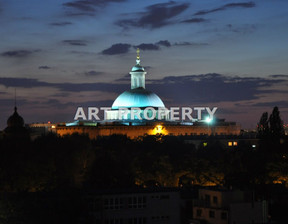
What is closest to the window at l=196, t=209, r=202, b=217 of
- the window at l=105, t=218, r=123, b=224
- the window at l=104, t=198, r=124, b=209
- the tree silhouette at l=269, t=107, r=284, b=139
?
the window at l=104, t=198, r=124, b=209

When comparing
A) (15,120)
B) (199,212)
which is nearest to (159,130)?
(15,120)

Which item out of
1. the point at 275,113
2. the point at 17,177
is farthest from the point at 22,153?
the point at 275,113

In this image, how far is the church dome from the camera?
154700 mm

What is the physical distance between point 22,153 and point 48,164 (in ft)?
31.0

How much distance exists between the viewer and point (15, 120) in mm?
155625

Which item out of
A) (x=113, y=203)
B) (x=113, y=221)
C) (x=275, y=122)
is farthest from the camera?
(x=275, y=122)

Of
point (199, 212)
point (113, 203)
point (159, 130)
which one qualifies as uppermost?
point (159, 130)

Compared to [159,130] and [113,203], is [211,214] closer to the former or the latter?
[113,203]

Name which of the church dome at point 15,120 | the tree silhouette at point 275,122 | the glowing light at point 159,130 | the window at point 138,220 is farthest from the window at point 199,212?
the glowing light at point 159,130

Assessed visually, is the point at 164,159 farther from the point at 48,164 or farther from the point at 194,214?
the point at 194,214

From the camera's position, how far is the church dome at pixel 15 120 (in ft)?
508

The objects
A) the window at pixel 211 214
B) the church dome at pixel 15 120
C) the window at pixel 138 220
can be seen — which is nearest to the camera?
the window at pixel 138 220

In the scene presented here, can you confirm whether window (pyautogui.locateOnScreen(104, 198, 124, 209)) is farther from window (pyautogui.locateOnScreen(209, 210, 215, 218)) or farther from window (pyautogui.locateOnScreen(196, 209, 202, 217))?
window (pyautogui.locateOnScreen(209, 210, 215, 218))

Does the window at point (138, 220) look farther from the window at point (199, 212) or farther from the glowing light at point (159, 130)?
the glowing light at point (159, 130)
